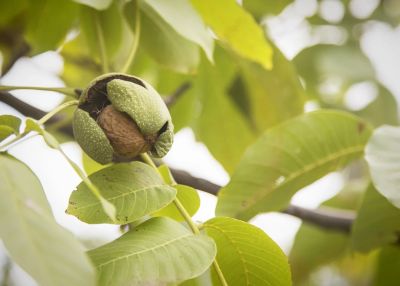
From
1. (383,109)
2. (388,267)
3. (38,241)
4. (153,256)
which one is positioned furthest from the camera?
(383,109)

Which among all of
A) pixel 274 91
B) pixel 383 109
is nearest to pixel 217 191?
pixel 274 91

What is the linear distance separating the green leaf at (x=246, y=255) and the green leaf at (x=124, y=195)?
11 centimetres

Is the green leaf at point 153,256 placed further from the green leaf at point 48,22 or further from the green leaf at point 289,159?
the green leaf at point 48,22

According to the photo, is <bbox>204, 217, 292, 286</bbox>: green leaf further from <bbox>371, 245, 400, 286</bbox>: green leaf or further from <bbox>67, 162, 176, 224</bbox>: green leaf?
<bbox>371, 245, 400, 286</bbox>: green leaf

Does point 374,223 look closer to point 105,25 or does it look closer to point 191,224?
point 191,224

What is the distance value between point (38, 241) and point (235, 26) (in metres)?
0.69

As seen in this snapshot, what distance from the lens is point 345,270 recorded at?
2467mm

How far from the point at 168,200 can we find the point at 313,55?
1.36 metres

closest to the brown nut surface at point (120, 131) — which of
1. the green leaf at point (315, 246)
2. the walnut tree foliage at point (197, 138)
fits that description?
the walnut tree foliage at point (197, 138)

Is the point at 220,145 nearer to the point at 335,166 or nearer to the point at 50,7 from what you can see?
the point at 335,166

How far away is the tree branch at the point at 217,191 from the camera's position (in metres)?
1.35

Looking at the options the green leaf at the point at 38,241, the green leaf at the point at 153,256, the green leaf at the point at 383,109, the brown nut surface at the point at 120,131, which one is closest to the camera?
the green leaf at the point at 38,241

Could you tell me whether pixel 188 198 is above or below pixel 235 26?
Result: below

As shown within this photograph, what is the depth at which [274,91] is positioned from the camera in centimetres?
157
